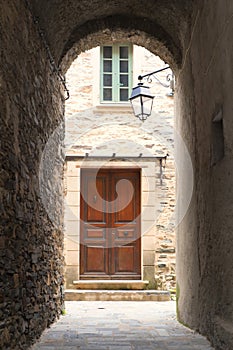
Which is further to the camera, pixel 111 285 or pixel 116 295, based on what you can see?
pixel 111 285

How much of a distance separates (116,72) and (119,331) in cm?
555

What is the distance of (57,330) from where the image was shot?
5004 mm

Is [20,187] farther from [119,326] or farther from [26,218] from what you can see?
[119,326]

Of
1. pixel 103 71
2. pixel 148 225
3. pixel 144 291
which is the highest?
pixel 103 71

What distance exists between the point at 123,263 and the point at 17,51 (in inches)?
239

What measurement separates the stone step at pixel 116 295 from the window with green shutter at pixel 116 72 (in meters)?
3.36

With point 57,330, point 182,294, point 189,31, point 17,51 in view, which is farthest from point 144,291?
point 17,51

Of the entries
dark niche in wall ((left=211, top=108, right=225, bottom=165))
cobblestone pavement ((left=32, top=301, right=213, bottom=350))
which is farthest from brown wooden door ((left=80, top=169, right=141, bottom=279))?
dark niche in wall ((left=211, top=108, right=225, bottom=165))

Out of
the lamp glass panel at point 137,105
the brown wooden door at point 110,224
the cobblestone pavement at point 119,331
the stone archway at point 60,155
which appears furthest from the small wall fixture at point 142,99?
the cobblestone pavement at point 119,331

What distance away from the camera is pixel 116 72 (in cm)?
945

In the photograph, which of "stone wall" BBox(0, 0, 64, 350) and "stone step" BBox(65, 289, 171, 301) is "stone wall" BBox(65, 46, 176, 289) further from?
"stone wall" BBox(0, 0, 64, 350)

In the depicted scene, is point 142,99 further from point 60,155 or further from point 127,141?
point 127,141

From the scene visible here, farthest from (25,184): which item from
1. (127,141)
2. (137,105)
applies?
(127,141)

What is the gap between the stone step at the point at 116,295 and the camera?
28.0 ft
